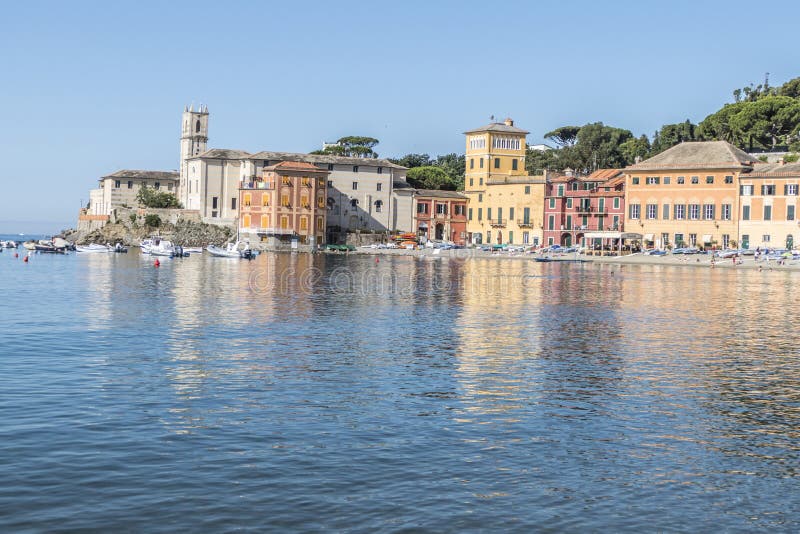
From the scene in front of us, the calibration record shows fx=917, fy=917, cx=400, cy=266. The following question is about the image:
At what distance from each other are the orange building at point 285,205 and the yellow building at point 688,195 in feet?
138

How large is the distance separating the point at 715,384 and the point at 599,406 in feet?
16.6

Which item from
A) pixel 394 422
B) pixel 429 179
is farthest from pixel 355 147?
pixel 394 422

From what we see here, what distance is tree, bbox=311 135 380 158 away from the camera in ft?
543

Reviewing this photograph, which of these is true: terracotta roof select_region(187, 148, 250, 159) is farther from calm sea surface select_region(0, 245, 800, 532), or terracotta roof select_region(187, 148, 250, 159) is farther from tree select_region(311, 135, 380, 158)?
calm sea surface select_region(0, 245, 800, 532)

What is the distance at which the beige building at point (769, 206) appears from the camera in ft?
324

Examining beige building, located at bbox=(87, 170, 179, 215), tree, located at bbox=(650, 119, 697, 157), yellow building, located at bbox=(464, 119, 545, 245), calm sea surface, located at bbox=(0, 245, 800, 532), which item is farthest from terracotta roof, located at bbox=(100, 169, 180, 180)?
calm sea surface, located at bbox=(0, 245, 800, 532)

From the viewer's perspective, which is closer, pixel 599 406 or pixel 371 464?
pixel 371 464

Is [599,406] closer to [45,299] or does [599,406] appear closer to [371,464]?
[371,464]

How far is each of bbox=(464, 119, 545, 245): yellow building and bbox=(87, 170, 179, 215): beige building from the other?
55176 mm

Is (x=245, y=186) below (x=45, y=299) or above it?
above

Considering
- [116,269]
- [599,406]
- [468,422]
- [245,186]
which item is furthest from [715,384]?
[245,186]

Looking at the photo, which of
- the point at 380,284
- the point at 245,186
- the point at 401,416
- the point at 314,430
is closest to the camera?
the point at 314,430

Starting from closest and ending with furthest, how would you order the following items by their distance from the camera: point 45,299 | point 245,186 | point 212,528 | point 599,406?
point 212,528 → point 599,406 → point 45,299 → point 245,186

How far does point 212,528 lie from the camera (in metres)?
→ 13.0
